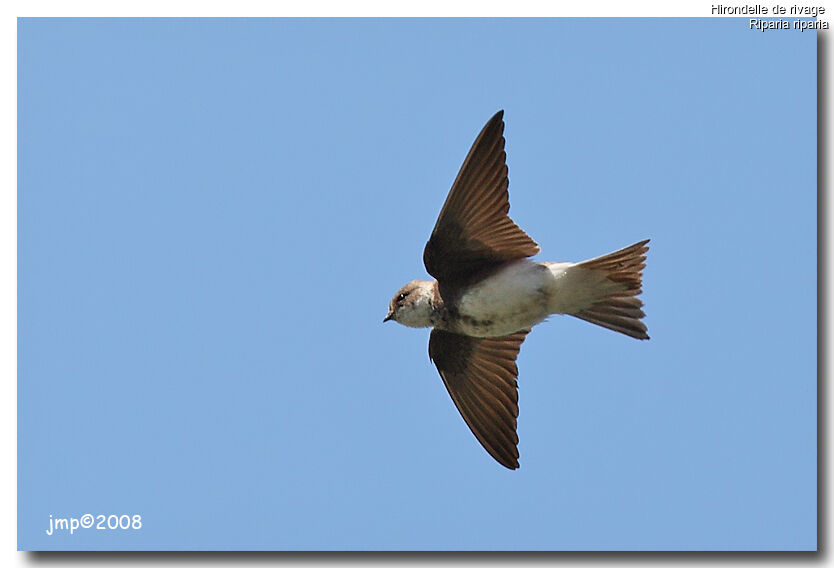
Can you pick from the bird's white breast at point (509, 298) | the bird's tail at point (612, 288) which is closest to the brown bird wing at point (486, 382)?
the bird's white breast at point (509, 298)

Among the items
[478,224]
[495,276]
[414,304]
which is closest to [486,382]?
[414,304]

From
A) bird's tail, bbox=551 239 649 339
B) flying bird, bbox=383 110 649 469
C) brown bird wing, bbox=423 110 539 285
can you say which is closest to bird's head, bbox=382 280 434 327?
flying bird, bbox=383 110 649 469

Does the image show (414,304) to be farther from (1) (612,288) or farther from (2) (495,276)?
(1) (612,288)

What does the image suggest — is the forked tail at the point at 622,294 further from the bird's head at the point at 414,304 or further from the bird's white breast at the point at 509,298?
the bird's head at the point at 414,304

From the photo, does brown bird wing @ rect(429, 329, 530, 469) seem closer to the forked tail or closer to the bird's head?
the bird's head

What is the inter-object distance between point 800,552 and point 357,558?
5.96 feet

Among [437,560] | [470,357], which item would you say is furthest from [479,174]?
[437,560]

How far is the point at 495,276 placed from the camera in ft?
18.0

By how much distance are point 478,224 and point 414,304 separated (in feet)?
1.65

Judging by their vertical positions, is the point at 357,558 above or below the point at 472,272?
below

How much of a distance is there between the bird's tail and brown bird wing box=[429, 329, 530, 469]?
0.66m

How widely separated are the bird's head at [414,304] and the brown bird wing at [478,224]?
106 mm

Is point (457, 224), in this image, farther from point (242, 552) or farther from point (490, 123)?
point (242, 552)
